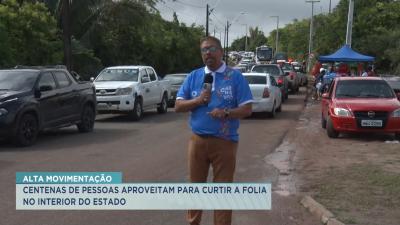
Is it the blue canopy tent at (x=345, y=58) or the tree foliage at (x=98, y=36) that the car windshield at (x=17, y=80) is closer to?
the tree foliage at (x=98, y=36)

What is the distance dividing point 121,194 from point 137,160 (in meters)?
6.84

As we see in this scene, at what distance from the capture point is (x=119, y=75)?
2036 centimetres

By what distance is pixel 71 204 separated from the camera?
4449 mm

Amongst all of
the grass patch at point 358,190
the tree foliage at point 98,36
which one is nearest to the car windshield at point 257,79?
the tree foliage at point 98,36

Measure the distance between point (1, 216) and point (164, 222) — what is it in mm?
1845

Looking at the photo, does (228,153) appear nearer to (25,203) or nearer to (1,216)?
(25,203)

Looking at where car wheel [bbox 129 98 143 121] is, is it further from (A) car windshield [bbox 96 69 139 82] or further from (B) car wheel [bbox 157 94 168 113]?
(B) car wheel [bbox 157 94 168 113]

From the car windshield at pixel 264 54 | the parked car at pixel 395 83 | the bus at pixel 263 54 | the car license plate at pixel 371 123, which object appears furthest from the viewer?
the car windshield at pixel 264 54

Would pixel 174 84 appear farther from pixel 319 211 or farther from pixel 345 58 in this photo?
pixel 319 211

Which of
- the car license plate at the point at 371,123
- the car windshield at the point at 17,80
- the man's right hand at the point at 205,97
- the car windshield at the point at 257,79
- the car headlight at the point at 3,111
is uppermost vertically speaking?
the man's right hand at the point at 205,97

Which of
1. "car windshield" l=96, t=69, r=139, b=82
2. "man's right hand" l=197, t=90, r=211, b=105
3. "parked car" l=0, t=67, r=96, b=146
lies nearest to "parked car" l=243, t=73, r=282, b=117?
"car windshield" l=96, t=69, r=139, b=82

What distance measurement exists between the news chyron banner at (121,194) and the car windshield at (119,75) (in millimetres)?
15622

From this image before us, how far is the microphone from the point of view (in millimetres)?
4984

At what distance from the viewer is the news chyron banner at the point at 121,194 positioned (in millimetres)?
4410
